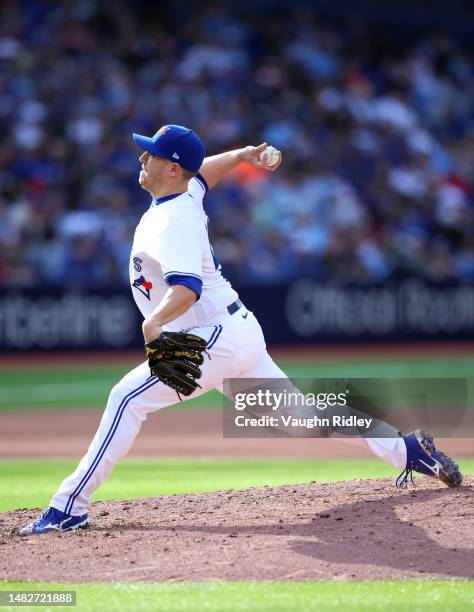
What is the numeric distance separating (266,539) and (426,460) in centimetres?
119

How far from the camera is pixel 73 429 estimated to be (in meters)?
12.8

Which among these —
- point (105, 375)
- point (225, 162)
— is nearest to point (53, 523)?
point (225, 162)

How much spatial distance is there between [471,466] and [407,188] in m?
11.3

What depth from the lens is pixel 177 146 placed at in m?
5.73

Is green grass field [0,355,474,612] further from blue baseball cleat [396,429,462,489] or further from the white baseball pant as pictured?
blue baseball cleat [396,429,462,489]

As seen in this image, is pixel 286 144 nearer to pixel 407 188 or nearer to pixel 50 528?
pixel 407 188

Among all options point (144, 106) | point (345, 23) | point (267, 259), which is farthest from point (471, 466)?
point (345, 23)

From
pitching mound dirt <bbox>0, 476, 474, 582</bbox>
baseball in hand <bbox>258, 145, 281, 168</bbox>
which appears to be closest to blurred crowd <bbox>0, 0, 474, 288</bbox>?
baseball in hand <bbox>258, 145, 281, 168</bbox>

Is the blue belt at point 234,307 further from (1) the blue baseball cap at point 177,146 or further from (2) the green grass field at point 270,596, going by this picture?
(2) the green grass field at point 270,596

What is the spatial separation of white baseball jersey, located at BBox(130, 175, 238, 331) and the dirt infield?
4.72m

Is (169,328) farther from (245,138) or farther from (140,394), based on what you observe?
(245,138)

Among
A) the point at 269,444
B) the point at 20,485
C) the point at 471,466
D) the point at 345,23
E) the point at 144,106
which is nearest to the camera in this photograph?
the point at 20,485

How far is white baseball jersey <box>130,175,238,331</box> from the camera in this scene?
17.5 feet

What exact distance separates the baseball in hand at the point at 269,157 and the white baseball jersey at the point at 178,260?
1.64 feet
